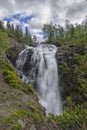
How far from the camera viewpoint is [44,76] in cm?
2962

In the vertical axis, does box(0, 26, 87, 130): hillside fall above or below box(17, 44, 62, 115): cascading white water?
above

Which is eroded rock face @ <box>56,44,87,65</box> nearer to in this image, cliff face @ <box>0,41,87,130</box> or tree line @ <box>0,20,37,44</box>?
cliff face @ <box>0,41,87,130</box>

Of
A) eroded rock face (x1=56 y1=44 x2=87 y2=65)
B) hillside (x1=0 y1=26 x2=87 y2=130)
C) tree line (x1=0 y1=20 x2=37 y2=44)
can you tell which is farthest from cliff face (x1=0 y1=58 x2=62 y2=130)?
tree line (x1=0 y1=20 x2=37 y2=44)

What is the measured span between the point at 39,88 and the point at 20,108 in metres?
15.2

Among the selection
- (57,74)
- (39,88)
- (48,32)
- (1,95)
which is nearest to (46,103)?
(39,88)

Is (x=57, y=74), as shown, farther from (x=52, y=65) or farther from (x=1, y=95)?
(x=1, y=95)

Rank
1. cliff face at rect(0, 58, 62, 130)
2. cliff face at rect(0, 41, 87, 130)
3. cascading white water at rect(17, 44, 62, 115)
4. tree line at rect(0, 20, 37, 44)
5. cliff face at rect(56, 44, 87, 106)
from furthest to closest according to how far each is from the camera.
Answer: tree line at rect(0, 20, 37, 44) < cascading white water at rect(17, 44, 62, 115) < cliff face at rect(56, 44, 87, 106) < cliff face at rect(0, 58, 62, 130) < cliff face at rect(0, 41, 87, 130)

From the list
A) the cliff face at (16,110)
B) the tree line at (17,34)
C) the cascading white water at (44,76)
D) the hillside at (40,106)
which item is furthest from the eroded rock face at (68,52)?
the tree line at (17,34)

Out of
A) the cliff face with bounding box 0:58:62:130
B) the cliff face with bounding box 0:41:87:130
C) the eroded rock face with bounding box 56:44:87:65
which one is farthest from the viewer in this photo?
the eroded rock face with bounding box 56:44:87:65

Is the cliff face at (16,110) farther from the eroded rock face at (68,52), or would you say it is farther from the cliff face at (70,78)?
the eroded rock face at (68,52)

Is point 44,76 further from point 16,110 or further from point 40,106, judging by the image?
point 16,110

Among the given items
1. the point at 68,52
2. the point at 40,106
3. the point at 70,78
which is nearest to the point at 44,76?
the point at 68,52

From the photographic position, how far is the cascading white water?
24.7 metres

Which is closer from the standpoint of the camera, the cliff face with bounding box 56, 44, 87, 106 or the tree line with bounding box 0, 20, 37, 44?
the cliff face with bounding box 56, 44, 87, 106
